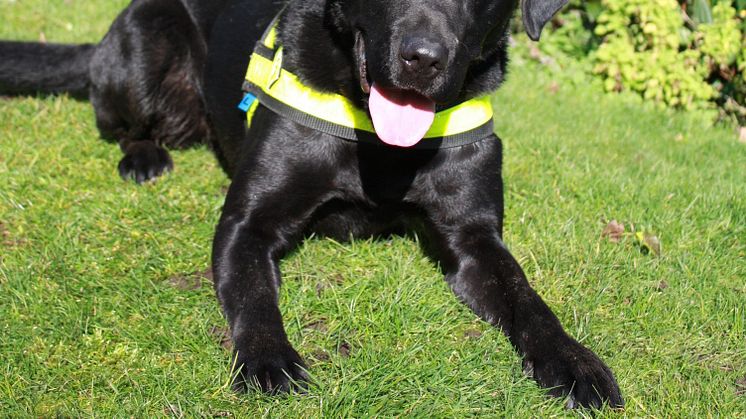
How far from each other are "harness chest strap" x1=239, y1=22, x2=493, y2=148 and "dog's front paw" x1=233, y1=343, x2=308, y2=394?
86cm

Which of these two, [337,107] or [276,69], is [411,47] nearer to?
[337,107]

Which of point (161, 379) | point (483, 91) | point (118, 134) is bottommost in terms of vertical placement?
point (118, 134)

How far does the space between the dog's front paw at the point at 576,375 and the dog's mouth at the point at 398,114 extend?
81cm

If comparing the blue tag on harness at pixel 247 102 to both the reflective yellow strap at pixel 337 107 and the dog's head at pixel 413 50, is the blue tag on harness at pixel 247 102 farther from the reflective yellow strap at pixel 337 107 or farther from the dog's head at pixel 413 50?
the dog's head at pixel 413 50

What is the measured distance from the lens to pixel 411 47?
235 centimetres

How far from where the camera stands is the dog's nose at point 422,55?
235 centimetres

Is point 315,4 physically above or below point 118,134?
above

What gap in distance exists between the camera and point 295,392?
7.22 feet

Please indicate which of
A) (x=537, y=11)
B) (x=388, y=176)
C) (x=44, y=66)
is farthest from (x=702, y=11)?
(x=44, y=66)

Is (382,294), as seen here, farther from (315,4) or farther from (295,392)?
(315,4)

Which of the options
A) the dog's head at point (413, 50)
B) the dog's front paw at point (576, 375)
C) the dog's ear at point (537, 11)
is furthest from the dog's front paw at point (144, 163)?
the dog's front paw at point (576, 375)

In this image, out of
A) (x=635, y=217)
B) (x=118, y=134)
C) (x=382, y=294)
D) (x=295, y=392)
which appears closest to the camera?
(x=295, y=392)

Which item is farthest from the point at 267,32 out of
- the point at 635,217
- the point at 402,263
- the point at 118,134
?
the point at 635,217

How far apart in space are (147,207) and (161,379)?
1.28 meters
